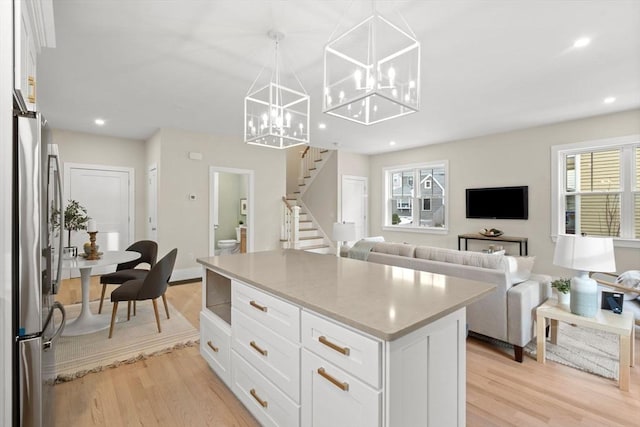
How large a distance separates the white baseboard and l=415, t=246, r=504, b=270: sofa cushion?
406 centimetres

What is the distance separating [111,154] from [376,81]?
6.00 meters

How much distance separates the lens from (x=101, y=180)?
18.7ft

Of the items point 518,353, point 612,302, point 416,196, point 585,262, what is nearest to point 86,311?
point 518,353

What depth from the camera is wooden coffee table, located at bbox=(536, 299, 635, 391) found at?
7.09 feet

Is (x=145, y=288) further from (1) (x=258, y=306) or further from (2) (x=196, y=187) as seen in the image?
(2) (x=196, y=187)

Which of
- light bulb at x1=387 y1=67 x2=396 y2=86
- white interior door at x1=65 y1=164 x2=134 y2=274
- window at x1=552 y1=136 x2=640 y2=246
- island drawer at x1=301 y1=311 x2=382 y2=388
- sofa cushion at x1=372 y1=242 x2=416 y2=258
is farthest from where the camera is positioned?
white interior door at x1=65 y1=164 x2=134 y2=274

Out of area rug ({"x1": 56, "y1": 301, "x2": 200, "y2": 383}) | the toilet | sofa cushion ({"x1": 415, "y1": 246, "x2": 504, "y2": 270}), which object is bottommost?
area rug ({"x1": 56, "y1": 301, "x2": 200, "y2": 383})

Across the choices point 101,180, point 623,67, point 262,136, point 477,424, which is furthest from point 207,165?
point 623,67

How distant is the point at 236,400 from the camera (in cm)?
206

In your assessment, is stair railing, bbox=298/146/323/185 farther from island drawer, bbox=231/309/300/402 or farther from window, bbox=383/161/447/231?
island drawer, bbox=231/309/300/402

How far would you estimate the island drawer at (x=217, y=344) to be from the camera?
6.79ft

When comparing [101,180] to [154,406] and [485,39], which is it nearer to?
[154,406]

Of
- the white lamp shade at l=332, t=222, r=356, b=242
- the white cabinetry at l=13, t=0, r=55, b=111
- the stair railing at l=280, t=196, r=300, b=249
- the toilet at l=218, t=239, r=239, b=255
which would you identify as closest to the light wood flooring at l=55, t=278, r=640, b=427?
the white cabinetry at l=13, t=0, r=55, b=111

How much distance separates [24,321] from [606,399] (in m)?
3.29
